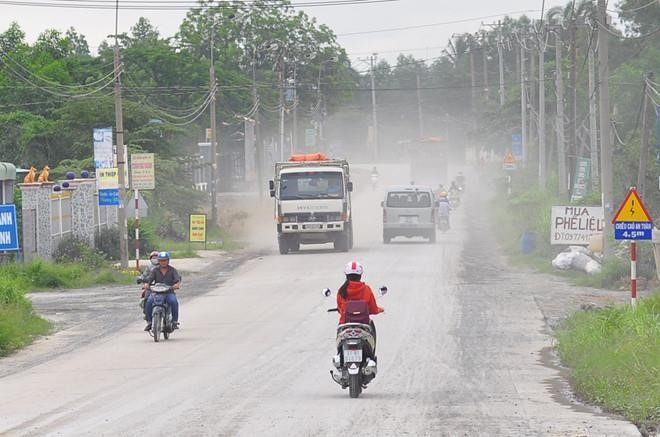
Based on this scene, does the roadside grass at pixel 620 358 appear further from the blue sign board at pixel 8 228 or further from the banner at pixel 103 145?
the banner at pixel 103 145

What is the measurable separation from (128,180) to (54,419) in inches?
1241

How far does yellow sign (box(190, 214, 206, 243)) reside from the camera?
153 ft

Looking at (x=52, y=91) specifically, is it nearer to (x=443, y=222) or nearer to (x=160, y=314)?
(x=443, y=222)

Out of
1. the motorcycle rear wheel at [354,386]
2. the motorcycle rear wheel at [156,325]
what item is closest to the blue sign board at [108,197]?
the motorcycle rear wheel at [156,325]

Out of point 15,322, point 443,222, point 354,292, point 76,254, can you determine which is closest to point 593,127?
point 443,222

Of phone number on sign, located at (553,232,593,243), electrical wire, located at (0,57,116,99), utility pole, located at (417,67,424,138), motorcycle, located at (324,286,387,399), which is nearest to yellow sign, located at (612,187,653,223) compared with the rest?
motorcycle, located at (324,286,387,399)

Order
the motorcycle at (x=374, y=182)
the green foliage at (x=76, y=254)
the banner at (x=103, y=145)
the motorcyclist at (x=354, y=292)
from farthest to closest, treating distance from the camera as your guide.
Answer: the motorcycle at (x=374, y=182) < the banner at (x=103, y=145) < the green foliage at (x=76, y=254) < the motorcyclist at (x=354, y=292)

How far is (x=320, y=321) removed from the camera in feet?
81.1

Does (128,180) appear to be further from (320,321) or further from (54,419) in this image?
(54,419)

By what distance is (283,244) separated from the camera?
1791 inches

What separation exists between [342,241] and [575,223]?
36.5 feet

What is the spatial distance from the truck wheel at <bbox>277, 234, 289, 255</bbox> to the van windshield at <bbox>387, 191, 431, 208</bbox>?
6.29 m

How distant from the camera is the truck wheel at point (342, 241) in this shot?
44775mm

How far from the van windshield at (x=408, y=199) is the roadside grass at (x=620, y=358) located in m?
28.0
